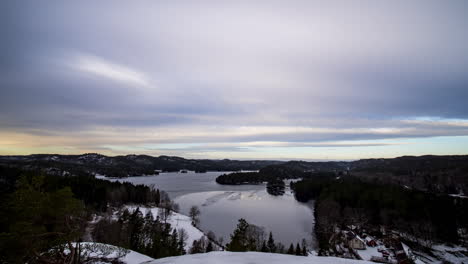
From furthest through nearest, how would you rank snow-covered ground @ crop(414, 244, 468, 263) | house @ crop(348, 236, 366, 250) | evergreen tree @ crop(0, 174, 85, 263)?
house @ crop(348, 236, 366, 250) → snow-covered ground @ crop(414, 244, 468, 263) → evergreen tree @ crop(0, 174, 85, 263)

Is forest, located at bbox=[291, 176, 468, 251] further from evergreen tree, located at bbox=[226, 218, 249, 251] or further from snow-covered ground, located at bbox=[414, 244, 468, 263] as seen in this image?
evergreen tree, located at bbox=[226, 218, 249, 251]

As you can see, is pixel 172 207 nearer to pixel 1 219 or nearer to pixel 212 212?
pixel 212 212

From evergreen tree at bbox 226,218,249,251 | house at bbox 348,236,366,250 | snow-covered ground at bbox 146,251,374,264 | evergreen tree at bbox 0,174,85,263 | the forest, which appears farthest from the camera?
the forest

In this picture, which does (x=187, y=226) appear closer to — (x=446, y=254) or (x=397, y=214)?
(x=446, y=254)

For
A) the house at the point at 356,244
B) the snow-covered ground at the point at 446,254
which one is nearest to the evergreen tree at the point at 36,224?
the house at the point at 356,244

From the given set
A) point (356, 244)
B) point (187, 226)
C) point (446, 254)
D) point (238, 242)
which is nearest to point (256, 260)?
point (238, 242)

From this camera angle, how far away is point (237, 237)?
1227cm

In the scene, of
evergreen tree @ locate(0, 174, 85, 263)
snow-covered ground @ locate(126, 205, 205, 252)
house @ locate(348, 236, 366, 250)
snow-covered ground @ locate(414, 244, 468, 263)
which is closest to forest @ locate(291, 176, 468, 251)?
snow-covered ground @ locate(414, 244, 468, 263)

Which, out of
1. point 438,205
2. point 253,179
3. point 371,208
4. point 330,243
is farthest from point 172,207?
point 253,179

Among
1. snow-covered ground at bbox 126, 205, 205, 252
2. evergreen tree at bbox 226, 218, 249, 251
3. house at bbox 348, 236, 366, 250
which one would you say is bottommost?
snow-covered ground at bbox 126, 205, 205, 252

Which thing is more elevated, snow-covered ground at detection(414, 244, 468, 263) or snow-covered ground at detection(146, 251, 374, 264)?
snow-covered ground at detection(146, 251, 374, 264)

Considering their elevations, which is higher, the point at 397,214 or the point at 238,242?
the point at 238,242

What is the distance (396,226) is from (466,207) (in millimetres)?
11431

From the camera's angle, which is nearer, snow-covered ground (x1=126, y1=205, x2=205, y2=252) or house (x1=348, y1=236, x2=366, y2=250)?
house (x1=348, y1=236, x2=366, y2=250)
